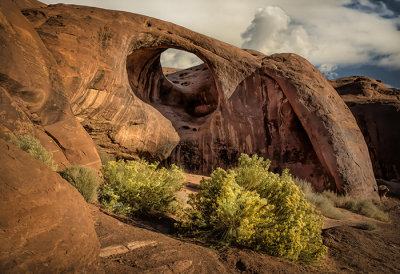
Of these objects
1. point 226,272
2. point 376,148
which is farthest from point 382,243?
point 376,148

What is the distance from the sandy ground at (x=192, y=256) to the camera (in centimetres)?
190

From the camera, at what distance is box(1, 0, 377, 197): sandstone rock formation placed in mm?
5113

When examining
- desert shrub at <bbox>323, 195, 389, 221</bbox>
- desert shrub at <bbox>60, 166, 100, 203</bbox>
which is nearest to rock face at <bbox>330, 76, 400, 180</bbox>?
desert shrub at <bbox>323, 195, 389, 221</bbox>

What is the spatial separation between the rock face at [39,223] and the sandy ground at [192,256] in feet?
1.03

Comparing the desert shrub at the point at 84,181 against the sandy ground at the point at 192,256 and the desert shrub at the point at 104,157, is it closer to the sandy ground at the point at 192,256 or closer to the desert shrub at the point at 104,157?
the sandy ground at the point at 192,256

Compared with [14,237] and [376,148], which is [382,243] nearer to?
[14,237]

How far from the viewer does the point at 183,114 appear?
12.0m

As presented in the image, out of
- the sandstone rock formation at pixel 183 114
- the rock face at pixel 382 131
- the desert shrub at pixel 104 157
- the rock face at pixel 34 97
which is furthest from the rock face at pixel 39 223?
the rock face at pixel 382 131

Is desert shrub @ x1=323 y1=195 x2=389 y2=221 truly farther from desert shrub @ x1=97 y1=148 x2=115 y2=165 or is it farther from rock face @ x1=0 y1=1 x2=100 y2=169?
rock face @ x1=0 y1=1 x2=100 y2=169

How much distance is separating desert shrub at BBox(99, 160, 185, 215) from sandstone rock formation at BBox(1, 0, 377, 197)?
1070 millimetres

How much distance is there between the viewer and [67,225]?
158 centimetres

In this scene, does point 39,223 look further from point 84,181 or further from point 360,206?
point 360,206

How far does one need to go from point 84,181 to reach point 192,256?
1.90m

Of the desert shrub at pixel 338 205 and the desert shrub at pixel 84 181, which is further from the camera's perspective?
the desert shrub at pixel 338 205
